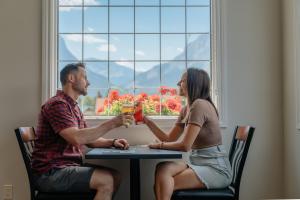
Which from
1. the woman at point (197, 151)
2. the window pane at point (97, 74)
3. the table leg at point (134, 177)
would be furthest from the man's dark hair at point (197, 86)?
the window pane at point (97, 74)

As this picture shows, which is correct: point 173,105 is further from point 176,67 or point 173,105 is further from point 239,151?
point 239,151

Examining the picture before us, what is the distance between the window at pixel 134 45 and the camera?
11.3 ft

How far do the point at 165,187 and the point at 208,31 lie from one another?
5.36 ft

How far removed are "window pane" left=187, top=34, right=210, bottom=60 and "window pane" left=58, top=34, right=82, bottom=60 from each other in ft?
3.35

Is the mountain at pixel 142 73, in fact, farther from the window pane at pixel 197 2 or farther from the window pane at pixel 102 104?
the window pane at pixel 197 2

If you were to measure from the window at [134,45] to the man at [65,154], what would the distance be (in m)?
0.70

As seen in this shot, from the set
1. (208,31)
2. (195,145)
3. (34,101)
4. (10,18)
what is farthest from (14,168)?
(208,31)

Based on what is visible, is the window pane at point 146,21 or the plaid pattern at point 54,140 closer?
the plaid pattern at point 54,140

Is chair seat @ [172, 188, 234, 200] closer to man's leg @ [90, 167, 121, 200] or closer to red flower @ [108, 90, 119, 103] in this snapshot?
man's leg @ [90, 167, 121, 200]

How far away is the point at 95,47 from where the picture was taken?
11.4 ft

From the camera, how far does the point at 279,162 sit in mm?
3322

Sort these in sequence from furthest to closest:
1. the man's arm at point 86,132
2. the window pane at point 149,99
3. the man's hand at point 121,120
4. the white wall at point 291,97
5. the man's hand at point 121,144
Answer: the window pane at point 149,99 < the white wall at point 291,97 < the man's hand at point 121,144 < the man's hand at point 121,120 < the man's arm at point 86,132

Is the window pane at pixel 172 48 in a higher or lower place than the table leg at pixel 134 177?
higher

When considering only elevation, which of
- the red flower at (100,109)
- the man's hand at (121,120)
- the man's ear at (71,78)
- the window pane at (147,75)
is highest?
the window pane at (147,75)
